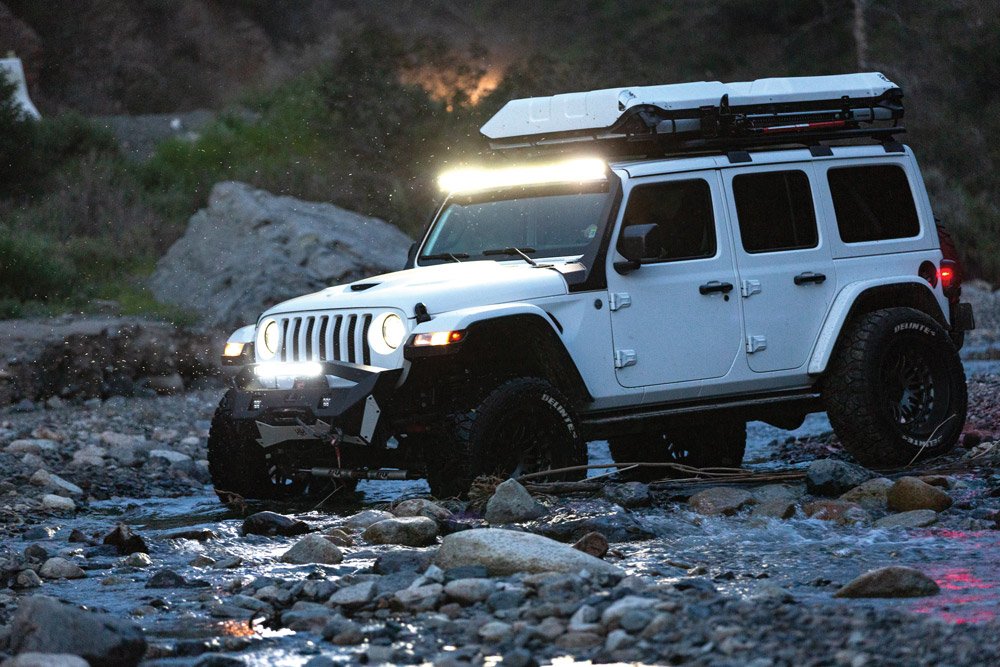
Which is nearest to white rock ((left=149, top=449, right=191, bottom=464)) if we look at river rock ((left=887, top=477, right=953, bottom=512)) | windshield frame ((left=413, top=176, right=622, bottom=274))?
windshield frame ((left=413, top=176, right=622, bottom=274))

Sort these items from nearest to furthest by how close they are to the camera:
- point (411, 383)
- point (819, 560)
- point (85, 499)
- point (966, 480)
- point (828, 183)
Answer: point (819, 560) < point (411, 383) < point (966, 480) < point (828, 183) < point (85, 499)

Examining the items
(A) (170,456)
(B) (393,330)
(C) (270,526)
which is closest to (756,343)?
(B) (393,330)

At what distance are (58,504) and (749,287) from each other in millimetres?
4524

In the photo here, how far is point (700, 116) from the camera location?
9.11 m

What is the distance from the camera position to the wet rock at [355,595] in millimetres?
5957

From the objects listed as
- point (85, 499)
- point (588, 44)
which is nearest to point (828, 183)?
point (85, 499)

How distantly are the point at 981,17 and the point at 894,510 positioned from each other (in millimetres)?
31500

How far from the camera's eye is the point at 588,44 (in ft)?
140

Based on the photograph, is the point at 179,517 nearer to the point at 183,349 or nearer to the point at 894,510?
the point at 894,510

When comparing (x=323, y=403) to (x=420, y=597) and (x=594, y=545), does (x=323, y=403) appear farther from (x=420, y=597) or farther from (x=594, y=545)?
(x=420, y=597)

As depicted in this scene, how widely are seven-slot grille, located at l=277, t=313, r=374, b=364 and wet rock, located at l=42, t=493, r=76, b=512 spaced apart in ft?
7.25

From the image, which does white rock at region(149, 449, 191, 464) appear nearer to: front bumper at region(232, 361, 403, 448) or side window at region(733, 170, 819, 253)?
front bumper at region(232, 361, 403, 448)

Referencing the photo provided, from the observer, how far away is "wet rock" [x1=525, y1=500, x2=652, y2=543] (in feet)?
24.7

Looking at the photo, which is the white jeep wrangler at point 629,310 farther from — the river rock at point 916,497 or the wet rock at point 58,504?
the wet rock at point 58,504
